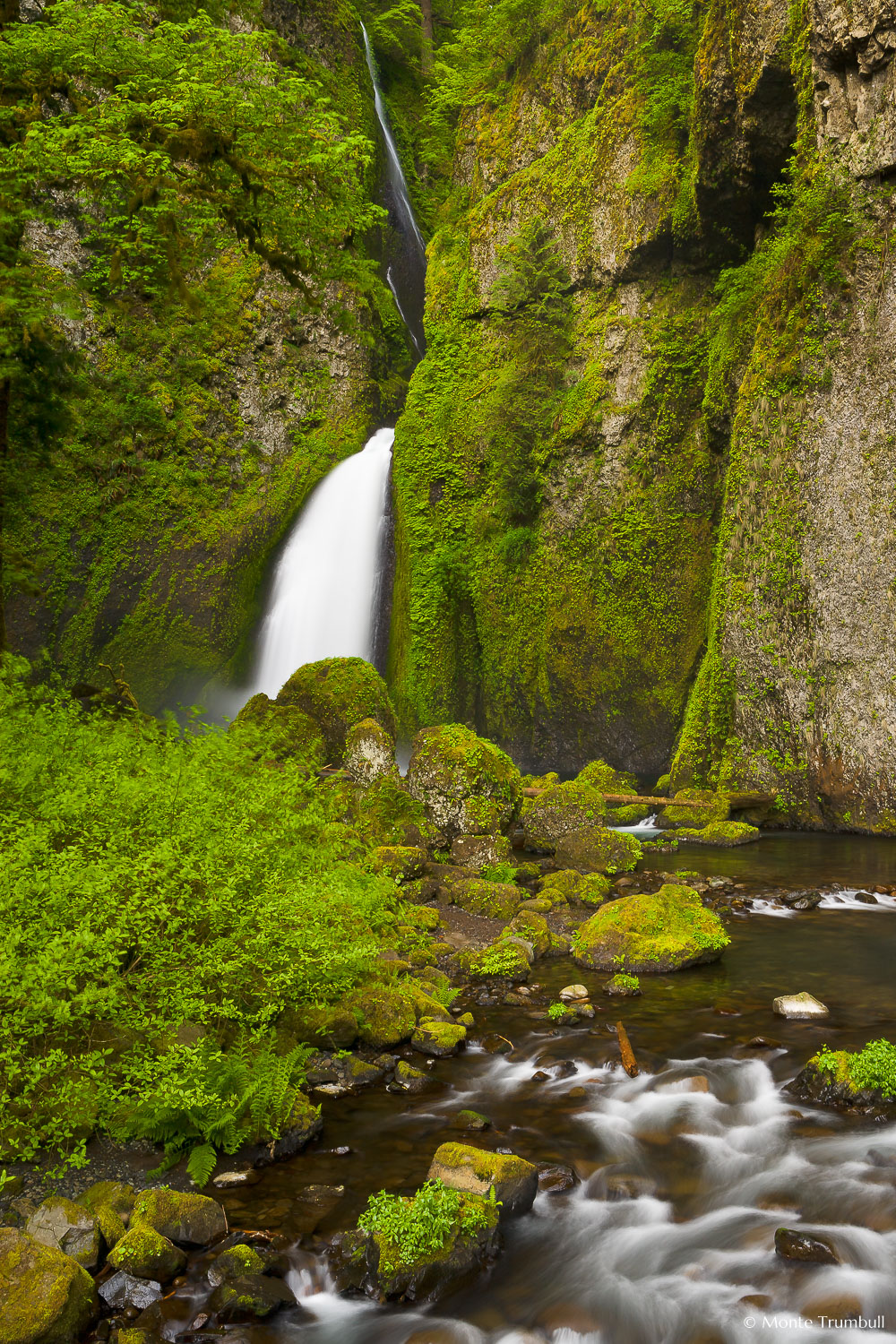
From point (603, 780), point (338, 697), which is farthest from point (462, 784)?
point (603, 780)

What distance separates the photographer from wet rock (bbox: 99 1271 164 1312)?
368 centimetres

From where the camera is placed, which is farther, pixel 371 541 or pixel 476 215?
pixel 476 215

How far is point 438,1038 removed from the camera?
618 centimetres

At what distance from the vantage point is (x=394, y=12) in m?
30.1

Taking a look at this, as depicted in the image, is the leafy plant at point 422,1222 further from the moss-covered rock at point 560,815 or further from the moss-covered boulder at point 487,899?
the moss-covered rock at point 560,815

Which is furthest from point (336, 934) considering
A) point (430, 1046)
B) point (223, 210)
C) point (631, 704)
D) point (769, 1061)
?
point (631, 704)

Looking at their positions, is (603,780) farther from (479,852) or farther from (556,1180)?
(556,1180)

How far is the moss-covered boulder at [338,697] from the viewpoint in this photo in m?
13.9

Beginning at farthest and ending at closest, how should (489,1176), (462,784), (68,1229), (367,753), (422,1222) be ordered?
(367,753)
(462,784)
(489,1176)
(422,1222)
(68,1229)

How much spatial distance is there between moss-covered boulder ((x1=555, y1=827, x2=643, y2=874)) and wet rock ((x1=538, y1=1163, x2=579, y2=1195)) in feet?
21.5

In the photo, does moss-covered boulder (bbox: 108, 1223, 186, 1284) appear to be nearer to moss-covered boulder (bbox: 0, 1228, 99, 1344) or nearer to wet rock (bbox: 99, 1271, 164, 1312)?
wet rock (bbox: 99, 1271, 164, 1312)

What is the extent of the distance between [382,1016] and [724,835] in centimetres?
877

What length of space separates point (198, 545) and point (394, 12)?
832 inches

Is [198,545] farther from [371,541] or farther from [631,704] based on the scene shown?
[631,704]
